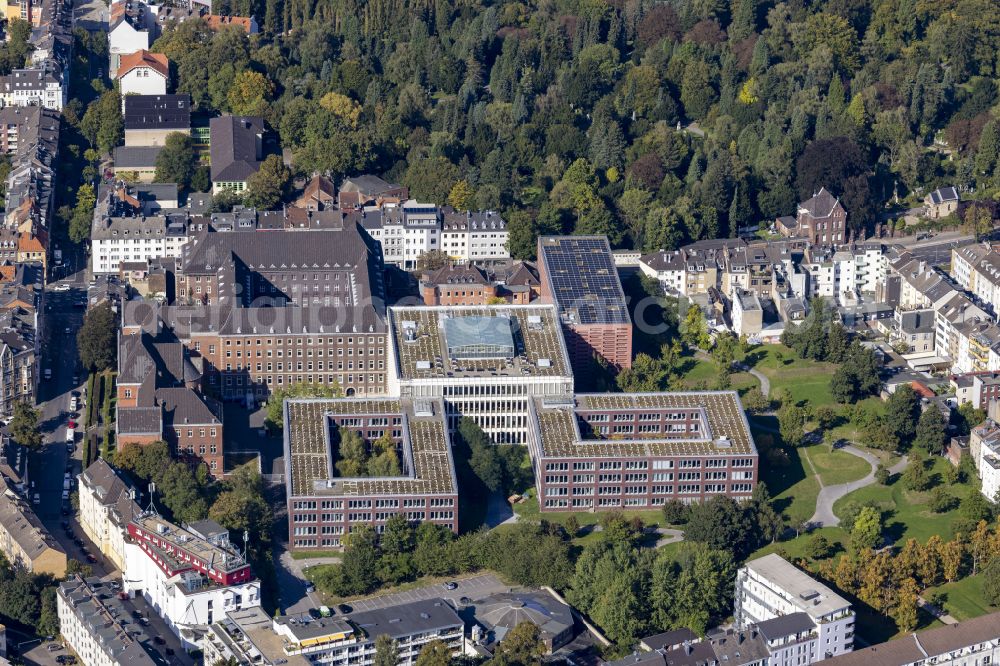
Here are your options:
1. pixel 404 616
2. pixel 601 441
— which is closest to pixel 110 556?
pixel 404 616

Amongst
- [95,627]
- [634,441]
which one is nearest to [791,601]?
[634,441]

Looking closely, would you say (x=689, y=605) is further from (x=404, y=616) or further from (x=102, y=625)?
(x=102, y=625)

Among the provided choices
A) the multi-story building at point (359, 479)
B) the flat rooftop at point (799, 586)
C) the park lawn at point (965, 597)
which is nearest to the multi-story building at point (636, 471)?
the multi-story building at point (359, 479)

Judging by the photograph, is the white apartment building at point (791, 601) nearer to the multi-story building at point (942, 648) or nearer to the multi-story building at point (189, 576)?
the multi-story building at point (942, 648)

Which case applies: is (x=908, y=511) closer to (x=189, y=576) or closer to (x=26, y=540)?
(x=189, y=576)

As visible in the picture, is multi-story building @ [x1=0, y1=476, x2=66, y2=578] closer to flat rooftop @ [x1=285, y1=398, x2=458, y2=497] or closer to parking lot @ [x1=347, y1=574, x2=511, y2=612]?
flat rooftop @ [x1=285, y1=398, x2=458, y2=497]
